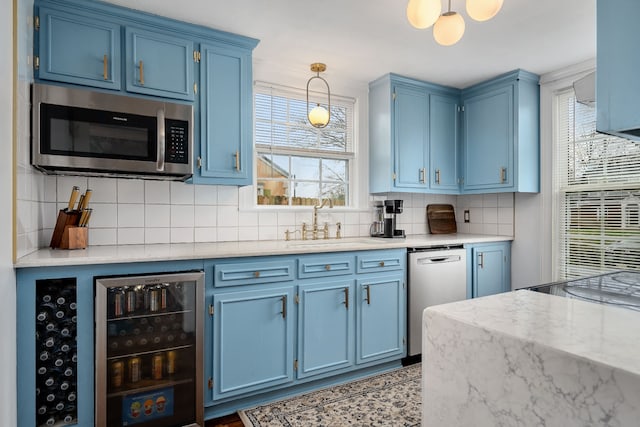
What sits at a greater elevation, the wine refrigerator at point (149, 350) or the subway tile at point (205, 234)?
the subway tile at point (205, 234)

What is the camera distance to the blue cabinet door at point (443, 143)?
364cm

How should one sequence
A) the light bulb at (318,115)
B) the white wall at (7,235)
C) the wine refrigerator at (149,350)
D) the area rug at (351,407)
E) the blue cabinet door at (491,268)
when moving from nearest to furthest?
the white wall at (7,235), the wine refrigerator at (149,350), the area rug at (351,407), the light bulb at (318,115), the blue cabinet door at (491,268)

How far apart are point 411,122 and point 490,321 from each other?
9.41 feet

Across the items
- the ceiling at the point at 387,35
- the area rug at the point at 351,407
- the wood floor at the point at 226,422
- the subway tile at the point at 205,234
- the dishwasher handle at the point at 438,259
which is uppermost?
the ceiling at the point at 387,35

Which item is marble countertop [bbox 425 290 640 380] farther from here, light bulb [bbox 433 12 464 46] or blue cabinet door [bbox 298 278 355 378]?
blue cabinet door [bbox 298 278 355 378]

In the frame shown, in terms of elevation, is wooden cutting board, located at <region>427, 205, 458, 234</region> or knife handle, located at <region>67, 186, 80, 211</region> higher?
knife handle, located at <region>67, 186, 80, 211</region>

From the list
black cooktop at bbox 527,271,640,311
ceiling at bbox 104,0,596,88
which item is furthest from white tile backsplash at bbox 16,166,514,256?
black cooktop at bbox 527,271,640,311

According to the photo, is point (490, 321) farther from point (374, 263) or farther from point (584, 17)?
point (584, 17)

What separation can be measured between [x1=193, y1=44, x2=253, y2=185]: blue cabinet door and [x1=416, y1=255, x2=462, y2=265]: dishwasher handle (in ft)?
4.71

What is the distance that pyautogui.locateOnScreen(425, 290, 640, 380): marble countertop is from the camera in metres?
0.69

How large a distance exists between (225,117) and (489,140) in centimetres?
239

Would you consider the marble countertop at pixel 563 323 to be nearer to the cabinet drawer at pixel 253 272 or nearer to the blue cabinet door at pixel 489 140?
the cabinet drawer at pixel 253 272

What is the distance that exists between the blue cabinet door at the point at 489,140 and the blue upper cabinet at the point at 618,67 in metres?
2.90

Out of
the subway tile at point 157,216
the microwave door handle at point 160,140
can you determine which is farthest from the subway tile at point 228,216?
the microwave door handle at point 160,140
